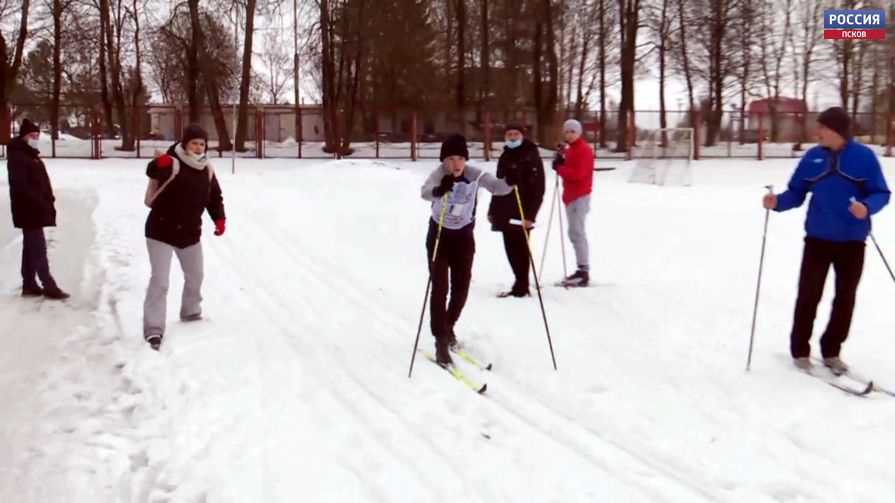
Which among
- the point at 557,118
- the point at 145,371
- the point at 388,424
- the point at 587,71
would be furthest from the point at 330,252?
the point at 587,71

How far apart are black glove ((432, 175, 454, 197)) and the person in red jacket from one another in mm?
2622

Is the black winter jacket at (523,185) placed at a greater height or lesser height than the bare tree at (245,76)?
lesser

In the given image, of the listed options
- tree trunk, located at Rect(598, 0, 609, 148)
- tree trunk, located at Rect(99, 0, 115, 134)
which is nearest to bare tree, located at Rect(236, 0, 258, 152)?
tree trunk, located at Rect(99, 0, 115, 134)

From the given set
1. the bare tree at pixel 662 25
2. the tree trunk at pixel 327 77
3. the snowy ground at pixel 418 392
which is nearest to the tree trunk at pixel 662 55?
the bare tree at pixel 662 25

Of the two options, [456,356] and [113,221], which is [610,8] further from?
[456,356]

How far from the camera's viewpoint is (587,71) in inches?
1754

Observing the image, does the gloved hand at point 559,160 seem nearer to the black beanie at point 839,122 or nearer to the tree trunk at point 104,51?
the black beanie at point 839,122

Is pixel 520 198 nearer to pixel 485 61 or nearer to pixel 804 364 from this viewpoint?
pixel 804 364

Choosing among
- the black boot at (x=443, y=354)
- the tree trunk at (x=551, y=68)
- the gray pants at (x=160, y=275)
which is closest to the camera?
the black boot at (x=443, y=354)

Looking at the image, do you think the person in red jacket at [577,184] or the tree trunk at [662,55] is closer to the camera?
the person in red jacket at [577,184]

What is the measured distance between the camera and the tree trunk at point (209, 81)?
104 ft

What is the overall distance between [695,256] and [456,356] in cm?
525

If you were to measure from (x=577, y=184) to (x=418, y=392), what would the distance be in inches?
150

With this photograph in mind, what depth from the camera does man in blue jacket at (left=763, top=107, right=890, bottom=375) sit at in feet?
18.2
